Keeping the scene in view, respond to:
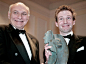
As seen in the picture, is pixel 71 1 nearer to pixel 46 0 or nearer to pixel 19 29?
pixel 46 0

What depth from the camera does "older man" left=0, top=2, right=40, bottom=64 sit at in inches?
72.6

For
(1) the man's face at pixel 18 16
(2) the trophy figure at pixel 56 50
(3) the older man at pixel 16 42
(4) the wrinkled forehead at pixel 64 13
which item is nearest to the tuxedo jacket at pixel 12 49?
(3) the older man at pixel 16 42

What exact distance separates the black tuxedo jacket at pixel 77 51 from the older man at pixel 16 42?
25.6 inches

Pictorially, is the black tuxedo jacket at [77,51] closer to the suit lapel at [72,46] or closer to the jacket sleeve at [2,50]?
the suit lapel at [72,46]

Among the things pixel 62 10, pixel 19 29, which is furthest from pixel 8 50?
pixel 62 10

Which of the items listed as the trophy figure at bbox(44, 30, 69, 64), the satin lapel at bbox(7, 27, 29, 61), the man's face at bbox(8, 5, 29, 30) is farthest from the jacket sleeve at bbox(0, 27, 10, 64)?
the trophy figure at bbox(44, 30, 69, 64)

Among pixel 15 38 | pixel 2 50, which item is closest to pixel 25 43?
pixel 15 38

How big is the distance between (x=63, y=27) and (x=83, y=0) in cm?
395

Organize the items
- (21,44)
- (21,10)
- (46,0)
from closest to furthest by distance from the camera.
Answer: (21,44) → (21,10) → (46,0)

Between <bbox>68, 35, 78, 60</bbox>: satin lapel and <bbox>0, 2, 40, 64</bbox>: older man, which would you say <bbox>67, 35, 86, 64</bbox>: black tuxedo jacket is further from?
<bbox>0, 2, 40, 64</bbox>: older man

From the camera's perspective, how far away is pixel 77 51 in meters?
1.63

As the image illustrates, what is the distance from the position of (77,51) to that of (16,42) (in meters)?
0.90

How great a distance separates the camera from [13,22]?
2.15 meters

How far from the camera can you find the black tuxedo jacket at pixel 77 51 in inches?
62.5
